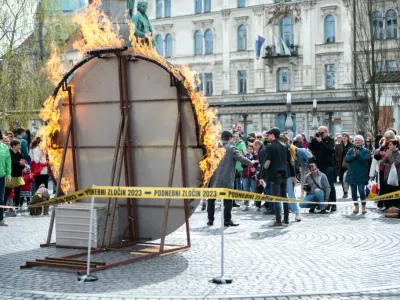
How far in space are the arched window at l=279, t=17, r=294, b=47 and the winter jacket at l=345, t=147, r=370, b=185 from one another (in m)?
47.6

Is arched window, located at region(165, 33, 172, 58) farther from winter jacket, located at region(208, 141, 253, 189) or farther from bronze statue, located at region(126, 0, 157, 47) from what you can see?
bronze statue, located at region(126, 0, 157, 47)

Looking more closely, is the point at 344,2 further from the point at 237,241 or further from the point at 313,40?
the point at 237,241

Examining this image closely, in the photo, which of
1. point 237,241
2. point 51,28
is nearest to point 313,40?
point 51,28

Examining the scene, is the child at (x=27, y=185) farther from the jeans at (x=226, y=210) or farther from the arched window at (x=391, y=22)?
the arched window at (x=391, y=22)

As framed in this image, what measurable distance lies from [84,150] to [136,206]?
1.41 m

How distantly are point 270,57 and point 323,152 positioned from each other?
46.0m

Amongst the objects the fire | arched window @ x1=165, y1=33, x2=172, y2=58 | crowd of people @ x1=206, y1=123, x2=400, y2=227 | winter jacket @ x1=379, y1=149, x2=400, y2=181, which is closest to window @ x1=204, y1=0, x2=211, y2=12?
arched window @ x1=165, y1=33, x2=172, y2=58

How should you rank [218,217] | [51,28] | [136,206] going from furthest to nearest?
[51,28]
[218,217]
[136,206]

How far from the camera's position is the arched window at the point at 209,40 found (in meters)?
68.1

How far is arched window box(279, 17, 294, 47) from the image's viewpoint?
208 ft

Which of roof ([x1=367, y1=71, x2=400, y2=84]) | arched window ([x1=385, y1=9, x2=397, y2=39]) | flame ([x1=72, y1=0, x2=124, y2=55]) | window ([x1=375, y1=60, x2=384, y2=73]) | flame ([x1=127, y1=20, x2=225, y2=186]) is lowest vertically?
flame ([x1=127, y1=20, x2=225, y2=186])

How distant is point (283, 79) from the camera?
63.5 m

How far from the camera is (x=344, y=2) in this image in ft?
195

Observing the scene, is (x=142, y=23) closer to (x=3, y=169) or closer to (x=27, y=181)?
(x=3, y=169)
